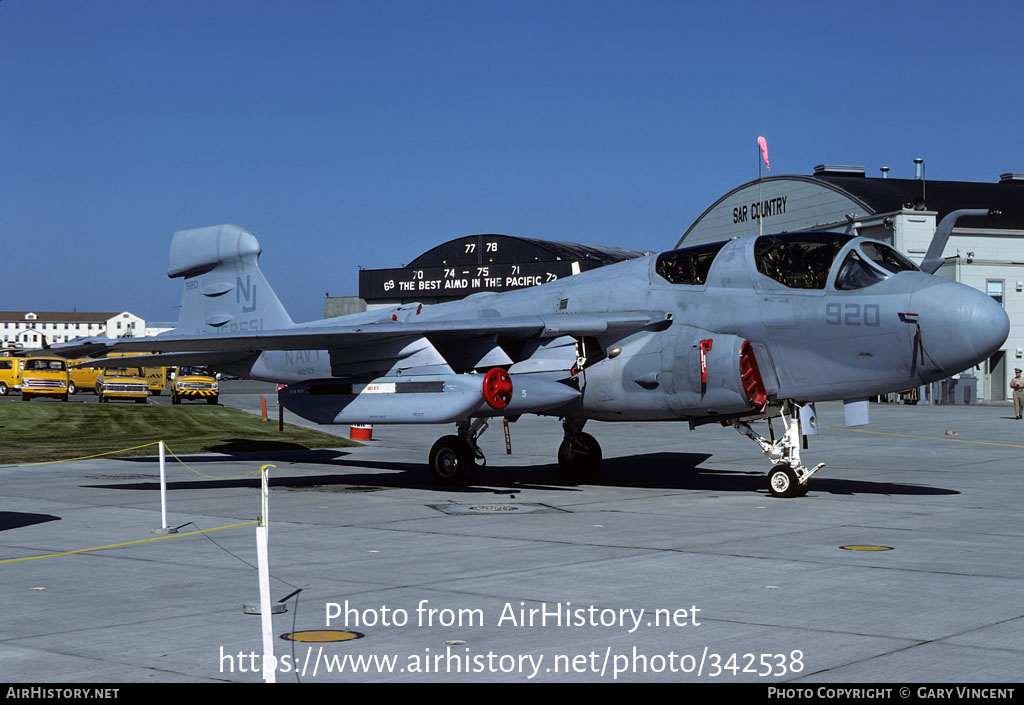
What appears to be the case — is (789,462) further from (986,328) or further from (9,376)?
(9,376)

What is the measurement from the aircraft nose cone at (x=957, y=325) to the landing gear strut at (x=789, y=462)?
2190 millimetres

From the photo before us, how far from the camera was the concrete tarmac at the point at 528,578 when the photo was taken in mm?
6355

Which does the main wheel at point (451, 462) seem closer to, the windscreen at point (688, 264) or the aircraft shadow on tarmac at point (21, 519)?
the windscreen at point (688, 264)

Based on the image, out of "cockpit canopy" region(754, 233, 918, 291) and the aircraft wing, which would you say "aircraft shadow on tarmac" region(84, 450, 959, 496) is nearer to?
the aircraft wing

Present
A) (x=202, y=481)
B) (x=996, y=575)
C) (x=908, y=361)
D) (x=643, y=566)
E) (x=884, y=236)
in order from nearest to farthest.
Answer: (x=996, y=575)
(x=643, y=566)
(x=908, y=361)
(x=202, y=481)
(x=884, y=236)

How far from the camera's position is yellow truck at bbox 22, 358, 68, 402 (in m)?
53.1

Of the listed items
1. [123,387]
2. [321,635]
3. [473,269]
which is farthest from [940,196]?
[321,635]

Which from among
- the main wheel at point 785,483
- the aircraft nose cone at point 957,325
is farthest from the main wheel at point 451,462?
the aircraft nose cone at point 957,325

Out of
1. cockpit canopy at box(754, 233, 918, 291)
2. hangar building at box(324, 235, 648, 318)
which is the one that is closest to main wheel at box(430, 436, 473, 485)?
cockpit canopy at box(754, 233, 918, 291)

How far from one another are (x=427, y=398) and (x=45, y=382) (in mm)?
43637
